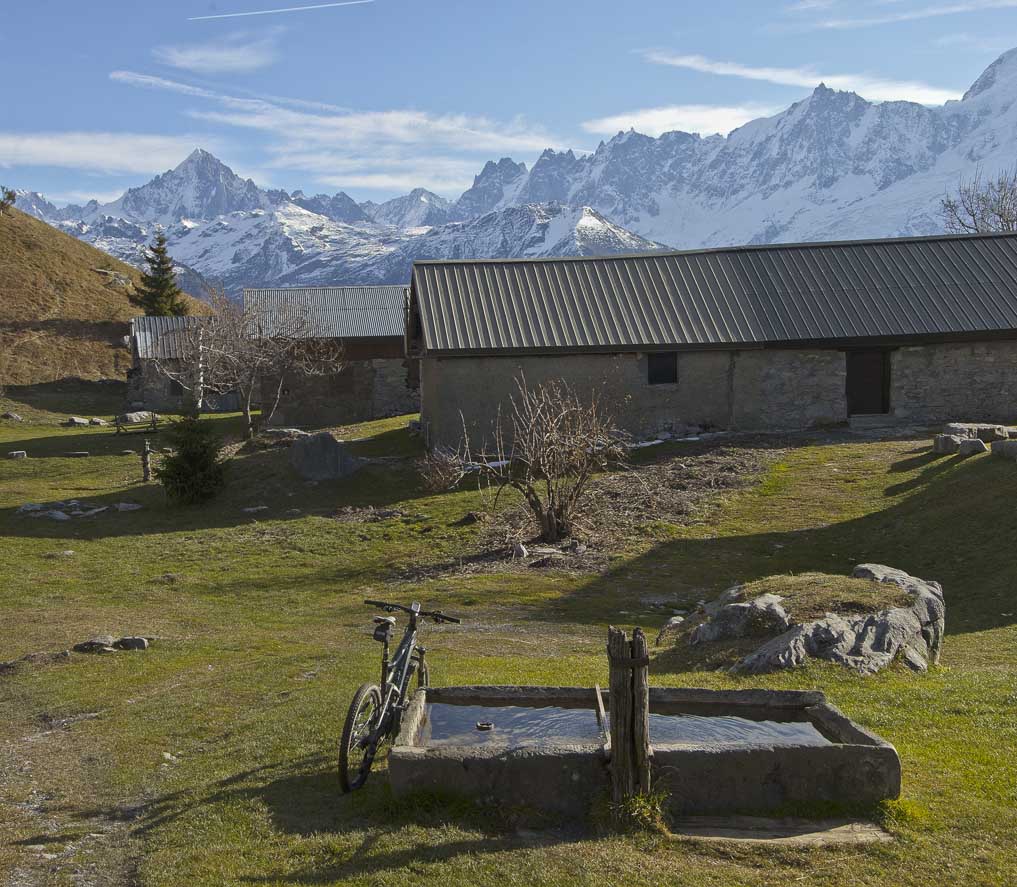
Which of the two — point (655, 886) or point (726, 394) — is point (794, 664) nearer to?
point (655, 886)

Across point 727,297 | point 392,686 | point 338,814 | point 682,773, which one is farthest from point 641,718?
point 727,297

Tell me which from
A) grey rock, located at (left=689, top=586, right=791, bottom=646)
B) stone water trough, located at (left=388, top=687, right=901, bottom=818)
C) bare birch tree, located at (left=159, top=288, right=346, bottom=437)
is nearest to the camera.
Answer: stone water trough, located at (left=388, top=687, right=901, bottom=818)

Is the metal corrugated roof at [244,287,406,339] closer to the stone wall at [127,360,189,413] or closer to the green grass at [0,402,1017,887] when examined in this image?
the stone wall at [127,360,189,413]

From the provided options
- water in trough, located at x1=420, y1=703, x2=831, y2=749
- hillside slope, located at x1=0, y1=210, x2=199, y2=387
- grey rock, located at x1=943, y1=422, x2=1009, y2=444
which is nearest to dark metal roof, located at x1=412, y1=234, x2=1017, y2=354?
grey rock, located at x1=943, y1=422, x2=1009, y2=444

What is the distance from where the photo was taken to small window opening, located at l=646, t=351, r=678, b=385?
1135 inches

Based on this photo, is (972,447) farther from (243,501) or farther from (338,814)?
(338,814)

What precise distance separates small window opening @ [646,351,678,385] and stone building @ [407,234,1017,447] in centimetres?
3

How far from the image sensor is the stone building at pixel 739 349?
27.9 m

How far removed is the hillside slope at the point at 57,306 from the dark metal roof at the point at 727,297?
118ft

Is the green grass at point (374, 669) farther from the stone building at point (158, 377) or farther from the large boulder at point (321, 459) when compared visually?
the stone building at point (158, 377)

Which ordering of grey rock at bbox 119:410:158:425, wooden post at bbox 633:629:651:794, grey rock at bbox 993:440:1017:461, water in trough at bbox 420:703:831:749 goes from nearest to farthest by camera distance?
wooden post at bbox 633:629:651:794, water in trough at bbox 420:703:831:749, grey rock at bbox 993:440:1017:461, grey rock at bbox 119:410:158:425

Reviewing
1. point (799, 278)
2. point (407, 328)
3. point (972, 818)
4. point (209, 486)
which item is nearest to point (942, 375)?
point (799, 278)

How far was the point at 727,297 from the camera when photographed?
30453mm

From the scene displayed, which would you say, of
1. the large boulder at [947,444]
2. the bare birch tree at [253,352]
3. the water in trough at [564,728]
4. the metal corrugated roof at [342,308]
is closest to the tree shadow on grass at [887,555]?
the large boulder at [947,444]
